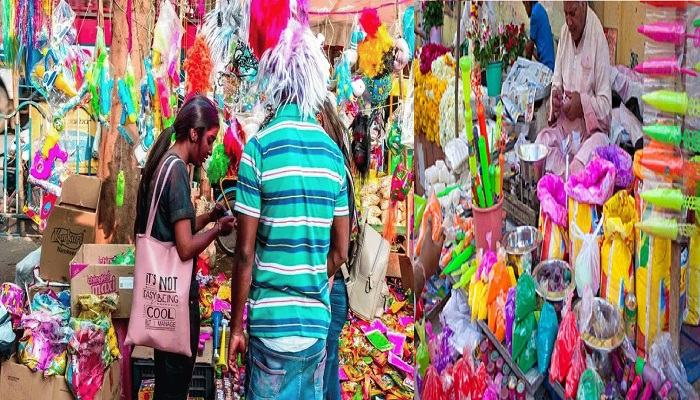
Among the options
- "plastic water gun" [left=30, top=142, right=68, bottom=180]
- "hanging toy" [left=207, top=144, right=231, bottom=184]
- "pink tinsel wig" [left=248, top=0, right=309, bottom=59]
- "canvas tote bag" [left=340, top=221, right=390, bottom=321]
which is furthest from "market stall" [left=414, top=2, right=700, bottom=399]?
"plastic water gun" [left=30, top=142, right=68, bottom=180]

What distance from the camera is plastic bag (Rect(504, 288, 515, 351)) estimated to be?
2.75 meters

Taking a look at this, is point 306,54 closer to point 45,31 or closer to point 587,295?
point 587,295

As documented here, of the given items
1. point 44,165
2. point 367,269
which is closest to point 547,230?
point 367,269

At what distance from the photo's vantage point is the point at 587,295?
2.42 m

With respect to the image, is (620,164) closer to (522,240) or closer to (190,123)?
(522,240)

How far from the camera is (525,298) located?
106 inches

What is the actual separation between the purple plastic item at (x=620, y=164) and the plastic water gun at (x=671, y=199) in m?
0.08

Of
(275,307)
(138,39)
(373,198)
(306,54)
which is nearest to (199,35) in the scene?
(138,39)

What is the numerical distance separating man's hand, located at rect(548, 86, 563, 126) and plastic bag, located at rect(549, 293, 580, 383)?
0.47m

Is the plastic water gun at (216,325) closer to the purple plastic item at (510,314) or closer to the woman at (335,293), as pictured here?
the woman at (335,293)

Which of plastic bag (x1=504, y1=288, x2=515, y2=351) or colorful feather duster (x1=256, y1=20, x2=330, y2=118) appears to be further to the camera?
colorful feather duster (x1=256, y1=20, x2=330, y2=118)

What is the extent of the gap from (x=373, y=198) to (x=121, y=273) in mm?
3627

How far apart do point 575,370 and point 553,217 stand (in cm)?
40

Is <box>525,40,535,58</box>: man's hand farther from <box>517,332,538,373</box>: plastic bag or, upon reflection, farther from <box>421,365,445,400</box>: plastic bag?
<box>421,365,445,400</box>: plastic bag
